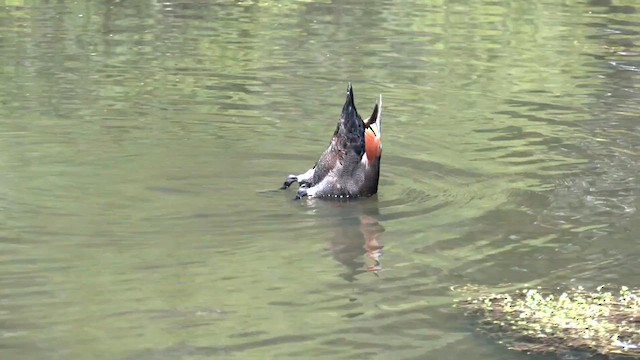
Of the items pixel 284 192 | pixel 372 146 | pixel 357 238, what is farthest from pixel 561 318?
pixel 284 192

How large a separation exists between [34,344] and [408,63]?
33.4ft

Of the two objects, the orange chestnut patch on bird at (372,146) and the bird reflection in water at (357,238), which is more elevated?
the orange chestnut patch on bird at (372,146)

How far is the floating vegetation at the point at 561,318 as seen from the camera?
634 cm

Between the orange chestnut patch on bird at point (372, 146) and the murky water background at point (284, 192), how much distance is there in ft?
1.28

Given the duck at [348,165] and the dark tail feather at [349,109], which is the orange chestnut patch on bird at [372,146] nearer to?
the duck at [348,165]

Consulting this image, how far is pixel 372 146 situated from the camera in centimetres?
954

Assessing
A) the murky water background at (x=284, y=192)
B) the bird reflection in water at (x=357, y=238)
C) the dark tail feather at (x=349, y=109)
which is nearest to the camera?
the murky water background at (x=284, y=192)

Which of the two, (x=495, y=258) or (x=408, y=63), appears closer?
(x=495, y=258)

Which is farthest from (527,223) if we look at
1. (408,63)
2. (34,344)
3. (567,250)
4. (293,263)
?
(408,63)

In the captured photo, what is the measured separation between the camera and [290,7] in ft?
70.6

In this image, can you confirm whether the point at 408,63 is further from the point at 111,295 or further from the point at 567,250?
the point at 111,295

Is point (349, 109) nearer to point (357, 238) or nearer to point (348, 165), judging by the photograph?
point (348, 165)

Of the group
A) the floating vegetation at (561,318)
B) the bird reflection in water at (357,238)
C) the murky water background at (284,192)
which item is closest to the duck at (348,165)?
the bird reflection in water at (357,238)

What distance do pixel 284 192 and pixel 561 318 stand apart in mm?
3560
